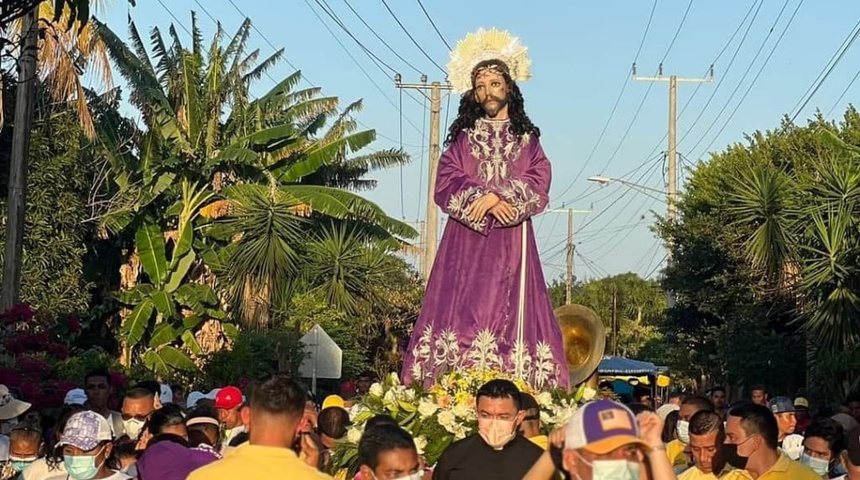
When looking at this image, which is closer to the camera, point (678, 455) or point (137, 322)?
point (678, 455)

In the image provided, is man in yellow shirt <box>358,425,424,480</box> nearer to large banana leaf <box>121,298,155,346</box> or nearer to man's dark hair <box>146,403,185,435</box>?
man's dark hair <box>146,403,185,435</box>

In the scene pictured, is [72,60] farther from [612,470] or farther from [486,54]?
[612,470]

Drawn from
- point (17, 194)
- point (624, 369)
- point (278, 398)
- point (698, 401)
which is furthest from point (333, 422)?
point (624, 369)

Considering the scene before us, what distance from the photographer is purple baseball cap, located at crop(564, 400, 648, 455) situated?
367 centimetres

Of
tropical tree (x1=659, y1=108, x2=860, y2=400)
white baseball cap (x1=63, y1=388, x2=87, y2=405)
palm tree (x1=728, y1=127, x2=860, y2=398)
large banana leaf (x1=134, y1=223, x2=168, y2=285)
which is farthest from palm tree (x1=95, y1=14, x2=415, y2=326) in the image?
white baseball cap (x1=63, y1=388, x2=87, y2=405)

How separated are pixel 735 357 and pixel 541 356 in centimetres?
1833

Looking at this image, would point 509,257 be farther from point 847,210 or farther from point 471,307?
point 847,210

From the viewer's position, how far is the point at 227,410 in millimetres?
9062

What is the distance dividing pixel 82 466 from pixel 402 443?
2100 millimetres

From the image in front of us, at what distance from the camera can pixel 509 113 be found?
372 inches

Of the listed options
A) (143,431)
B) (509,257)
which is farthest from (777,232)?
(143,431)

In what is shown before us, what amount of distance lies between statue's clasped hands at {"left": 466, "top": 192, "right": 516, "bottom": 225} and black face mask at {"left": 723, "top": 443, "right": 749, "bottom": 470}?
2953 millimetres

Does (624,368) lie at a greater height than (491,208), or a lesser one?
greater

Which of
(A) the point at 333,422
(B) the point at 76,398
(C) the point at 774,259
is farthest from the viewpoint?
(C) the point at 774,259
